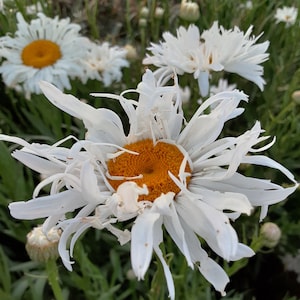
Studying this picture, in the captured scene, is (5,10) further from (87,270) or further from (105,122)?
(105,122)

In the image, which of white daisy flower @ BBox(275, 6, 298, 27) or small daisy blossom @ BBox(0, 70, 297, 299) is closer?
small daisy blossom @ BBox(0, 70, 297, 299)

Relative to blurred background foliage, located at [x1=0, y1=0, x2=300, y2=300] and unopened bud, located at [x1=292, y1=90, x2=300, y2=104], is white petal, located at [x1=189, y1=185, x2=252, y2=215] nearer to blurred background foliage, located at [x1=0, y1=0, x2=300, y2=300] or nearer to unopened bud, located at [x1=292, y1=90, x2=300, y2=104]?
blurred background foliage, located at [x1=0, y1=0, x2=300, y2=300]

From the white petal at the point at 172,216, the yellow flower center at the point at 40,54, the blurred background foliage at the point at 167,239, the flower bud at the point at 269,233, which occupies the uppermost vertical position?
the white petal at the point at 172,216

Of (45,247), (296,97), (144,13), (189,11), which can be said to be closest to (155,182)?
(45,247)

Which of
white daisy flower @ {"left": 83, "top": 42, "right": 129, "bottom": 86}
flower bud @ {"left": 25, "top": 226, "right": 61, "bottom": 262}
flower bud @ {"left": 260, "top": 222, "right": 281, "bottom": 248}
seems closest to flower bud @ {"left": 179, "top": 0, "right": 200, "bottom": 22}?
white daisy flower @ {"left": 83, "top": 42, "right": 129, "bottom": 86}

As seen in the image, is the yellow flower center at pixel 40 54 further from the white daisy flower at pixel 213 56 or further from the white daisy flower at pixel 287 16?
the white daisy flower at pixel 287 16

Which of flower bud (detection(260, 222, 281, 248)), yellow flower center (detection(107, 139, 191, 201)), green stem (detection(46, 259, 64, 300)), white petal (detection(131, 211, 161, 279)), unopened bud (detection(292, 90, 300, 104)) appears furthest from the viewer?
unopened bud (detection(292, 90, 300, 104))

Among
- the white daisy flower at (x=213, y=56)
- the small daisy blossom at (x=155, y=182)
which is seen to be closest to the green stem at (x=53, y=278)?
the small daisy blossom at (x=155, y=182)

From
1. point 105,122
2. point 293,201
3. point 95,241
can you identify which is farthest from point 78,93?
point 105,122
